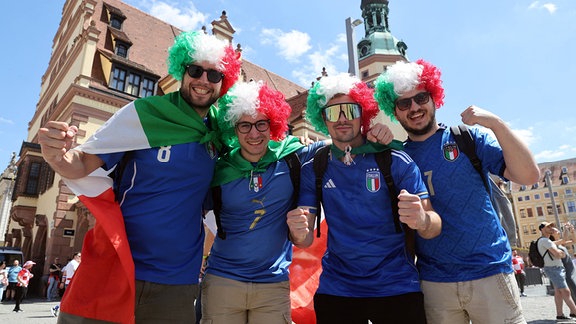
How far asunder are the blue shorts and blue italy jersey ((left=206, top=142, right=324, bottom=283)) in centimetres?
730

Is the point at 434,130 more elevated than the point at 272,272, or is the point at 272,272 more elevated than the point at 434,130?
the point at 434,130

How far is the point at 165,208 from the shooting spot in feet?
8.49

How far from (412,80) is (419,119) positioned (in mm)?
320

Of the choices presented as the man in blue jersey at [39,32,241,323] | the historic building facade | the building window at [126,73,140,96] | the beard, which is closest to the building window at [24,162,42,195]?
the historic building facade

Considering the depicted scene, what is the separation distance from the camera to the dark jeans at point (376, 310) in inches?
90.0

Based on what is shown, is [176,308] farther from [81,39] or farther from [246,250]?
[81,39]

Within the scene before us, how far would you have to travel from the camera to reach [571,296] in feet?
25.6

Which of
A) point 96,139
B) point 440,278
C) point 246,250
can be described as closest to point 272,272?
point 246,250

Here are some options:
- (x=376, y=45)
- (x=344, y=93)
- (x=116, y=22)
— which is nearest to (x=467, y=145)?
(x=344, y=93)

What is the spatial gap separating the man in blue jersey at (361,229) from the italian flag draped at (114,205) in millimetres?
1029

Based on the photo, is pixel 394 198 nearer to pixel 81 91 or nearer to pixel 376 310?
pixel 376 310

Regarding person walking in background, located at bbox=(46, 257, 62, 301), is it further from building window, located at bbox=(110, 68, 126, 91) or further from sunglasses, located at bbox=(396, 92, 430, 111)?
sunglasses, located at bbox=(396, 92, 430, 111)

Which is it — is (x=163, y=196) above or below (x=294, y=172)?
below

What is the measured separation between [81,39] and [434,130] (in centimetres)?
2146
